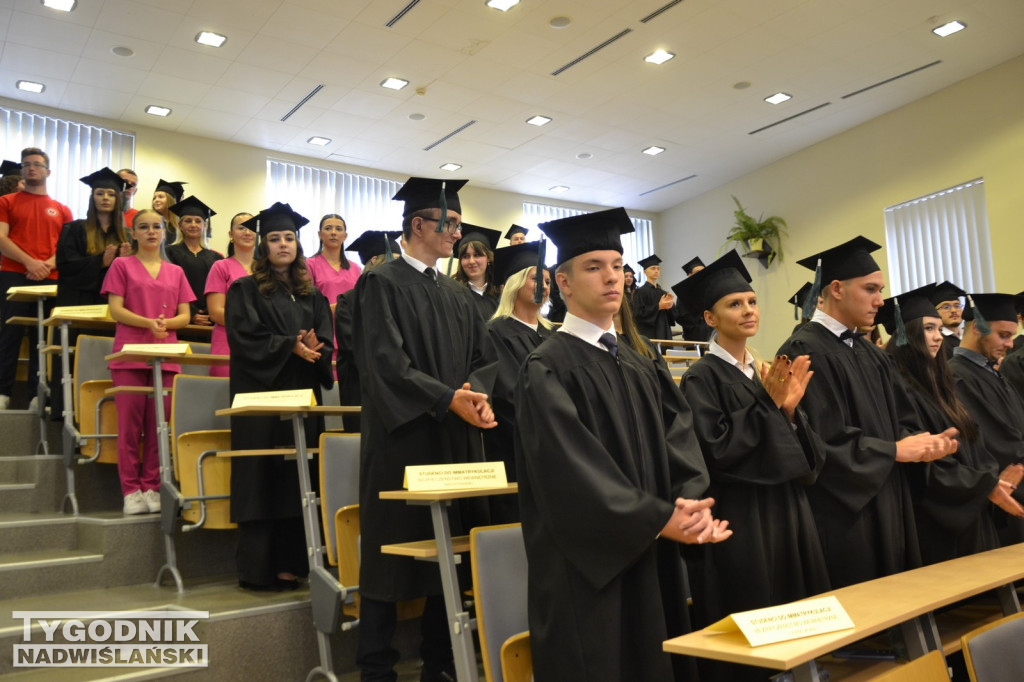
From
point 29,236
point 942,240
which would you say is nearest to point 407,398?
point 29,236

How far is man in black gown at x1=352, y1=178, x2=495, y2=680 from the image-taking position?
3158 mm

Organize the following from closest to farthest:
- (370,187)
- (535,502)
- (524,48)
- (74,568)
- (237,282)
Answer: (535,502)
(74,568)
(237,282)
(524,48)
(370,187)

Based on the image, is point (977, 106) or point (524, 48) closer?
point (524, 48)

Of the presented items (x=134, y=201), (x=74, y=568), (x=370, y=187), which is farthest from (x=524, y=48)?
(x=74, y=568)

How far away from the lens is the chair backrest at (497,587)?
8.27 feet

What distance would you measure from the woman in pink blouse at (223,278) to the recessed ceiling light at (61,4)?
12.5 ft

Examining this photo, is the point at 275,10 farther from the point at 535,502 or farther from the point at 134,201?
the point at 535,502

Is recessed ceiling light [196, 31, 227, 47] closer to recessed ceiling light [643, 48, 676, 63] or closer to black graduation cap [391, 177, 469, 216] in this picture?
recessed ceiling light [643, 48, 676, 63]

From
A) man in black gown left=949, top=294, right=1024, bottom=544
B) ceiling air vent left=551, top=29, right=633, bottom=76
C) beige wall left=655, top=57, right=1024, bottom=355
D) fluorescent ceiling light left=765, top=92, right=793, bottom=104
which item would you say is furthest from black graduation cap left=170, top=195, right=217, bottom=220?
beige wall left=655, top=57, right=1024, bottom=355

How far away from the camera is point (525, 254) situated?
417cm

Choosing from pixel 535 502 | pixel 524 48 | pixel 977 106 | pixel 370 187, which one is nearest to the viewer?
pixel 535 502

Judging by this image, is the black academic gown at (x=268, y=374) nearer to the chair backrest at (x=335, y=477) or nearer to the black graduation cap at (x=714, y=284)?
the chair backrest at (x=335, y=477)

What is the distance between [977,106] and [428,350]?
1000cm

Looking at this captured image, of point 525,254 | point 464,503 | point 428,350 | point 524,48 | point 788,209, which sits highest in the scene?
point 524,48
